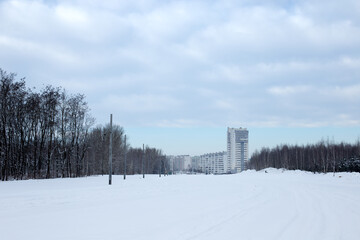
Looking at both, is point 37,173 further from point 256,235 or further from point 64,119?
point 256,235

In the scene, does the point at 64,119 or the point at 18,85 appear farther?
the point at 64,119

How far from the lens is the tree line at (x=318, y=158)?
219ft

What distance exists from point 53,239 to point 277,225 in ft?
19.4

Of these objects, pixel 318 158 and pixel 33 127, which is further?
pixel 318 158

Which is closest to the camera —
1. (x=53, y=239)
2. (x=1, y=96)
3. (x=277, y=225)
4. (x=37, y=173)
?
(x=53, y=239)

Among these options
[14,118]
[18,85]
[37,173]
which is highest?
[18,85]

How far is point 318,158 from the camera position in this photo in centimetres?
8719

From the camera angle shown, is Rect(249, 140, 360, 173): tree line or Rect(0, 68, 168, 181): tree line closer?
Rect(0, 68, 168, 181): tree line

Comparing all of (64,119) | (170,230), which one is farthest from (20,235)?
(64,119)

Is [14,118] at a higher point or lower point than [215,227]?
higher

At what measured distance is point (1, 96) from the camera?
34406 millimetres

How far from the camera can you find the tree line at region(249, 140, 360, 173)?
219 ft

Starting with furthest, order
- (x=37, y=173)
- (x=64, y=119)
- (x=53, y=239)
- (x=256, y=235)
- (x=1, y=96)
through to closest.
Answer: (x=64, y=119)
(x=37, y=173)
(x=1, y=96)
(x=256, y=235)
(x=53, y=239)

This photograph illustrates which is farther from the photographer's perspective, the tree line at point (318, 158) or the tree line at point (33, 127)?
the tree line at point (318, 158)
